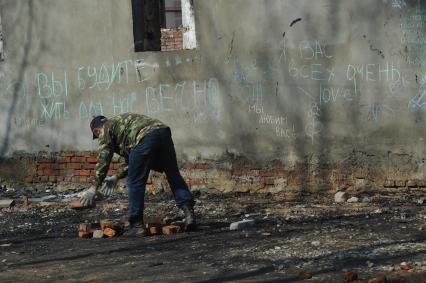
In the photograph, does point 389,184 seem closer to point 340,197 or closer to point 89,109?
point 340,197

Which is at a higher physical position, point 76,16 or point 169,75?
point 76,16

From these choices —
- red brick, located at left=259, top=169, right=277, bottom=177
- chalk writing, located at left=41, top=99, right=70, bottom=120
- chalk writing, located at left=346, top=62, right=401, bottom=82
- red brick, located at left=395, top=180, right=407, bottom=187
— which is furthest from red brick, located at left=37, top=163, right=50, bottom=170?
red brick, located at left=395, top=180, right=407, bottom=187

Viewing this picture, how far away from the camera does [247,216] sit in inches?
349

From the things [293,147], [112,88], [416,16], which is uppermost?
[416,16]

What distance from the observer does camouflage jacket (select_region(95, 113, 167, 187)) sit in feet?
25.6

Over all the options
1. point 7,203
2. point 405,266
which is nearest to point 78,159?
point 7,203

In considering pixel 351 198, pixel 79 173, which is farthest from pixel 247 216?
pixel 79 173

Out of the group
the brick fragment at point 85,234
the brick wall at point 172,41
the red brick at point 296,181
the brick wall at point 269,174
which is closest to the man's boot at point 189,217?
the brick fragment at point 85,234

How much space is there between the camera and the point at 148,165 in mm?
7828

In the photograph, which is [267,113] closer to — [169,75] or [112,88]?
[169,75]

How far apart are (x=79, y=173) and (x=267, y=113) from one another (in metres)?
2.96

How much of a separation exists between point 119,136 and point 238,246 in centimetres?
172

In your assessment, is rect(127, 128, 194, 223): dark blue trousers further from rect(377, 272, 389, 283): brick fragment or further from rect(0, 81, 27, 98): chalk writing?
rect(0, 81, 27, 98): chalk writing

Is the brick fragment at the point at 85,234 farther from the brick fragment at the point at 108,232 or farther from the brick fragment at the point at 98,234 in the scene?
the brick fragment at the point at 108,232
